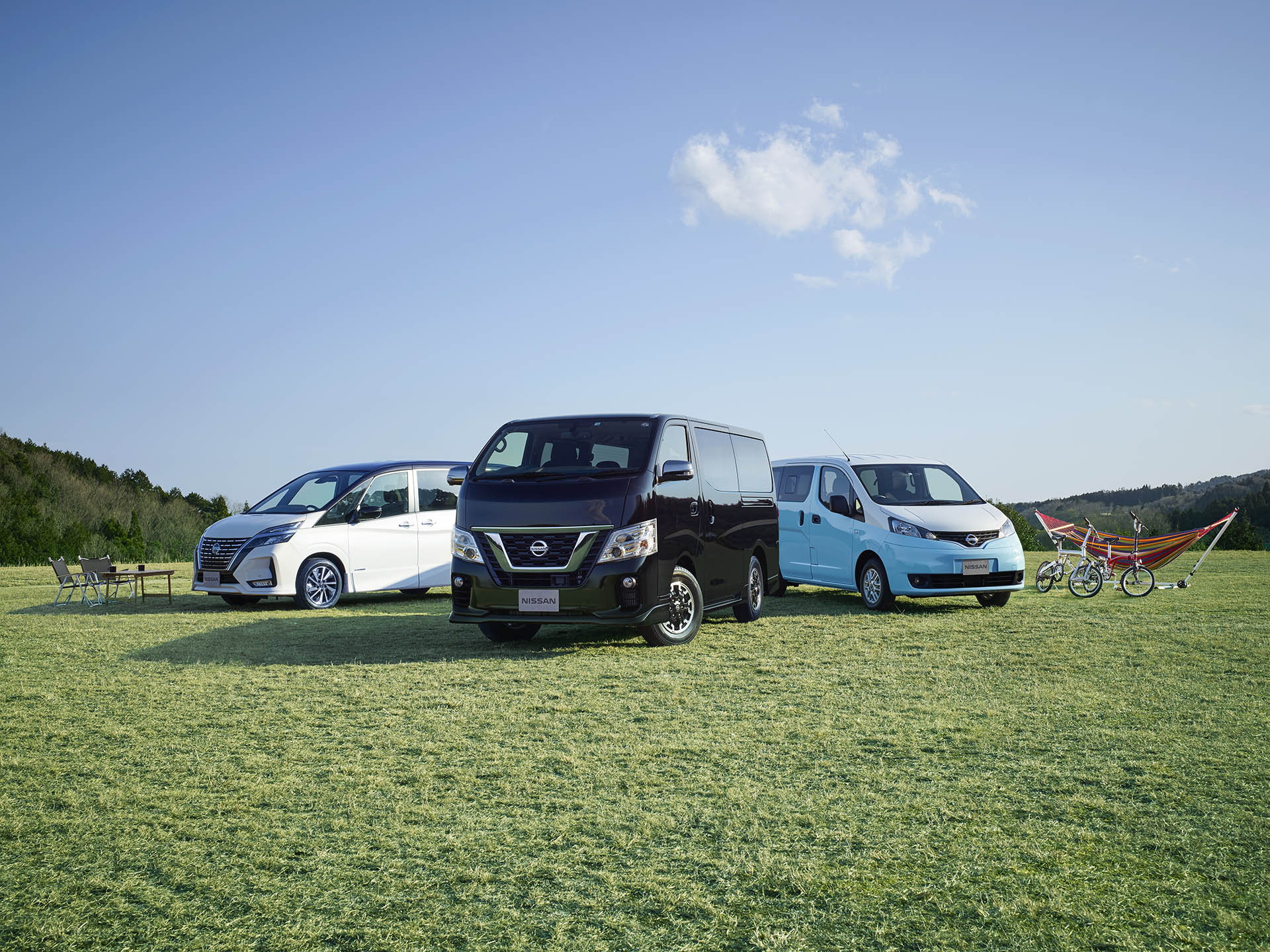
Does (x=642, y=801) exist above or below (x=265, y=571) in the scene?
below

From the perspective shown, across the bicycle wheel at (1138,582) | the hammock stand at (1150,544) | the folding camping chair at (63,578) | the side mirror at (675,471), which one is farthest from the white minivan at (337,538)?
the bicycle wheel at (1138,582)

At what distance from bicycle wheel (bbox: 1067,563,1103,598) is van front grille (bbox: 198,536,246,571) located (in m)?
11.9

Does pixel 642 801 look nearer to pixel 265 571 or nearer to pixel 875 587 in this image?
pixel 875 587

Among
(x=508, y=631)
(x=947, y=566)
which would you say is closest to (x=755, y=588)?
(x=947, y=566)

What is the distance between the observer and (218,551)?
43.8 feet

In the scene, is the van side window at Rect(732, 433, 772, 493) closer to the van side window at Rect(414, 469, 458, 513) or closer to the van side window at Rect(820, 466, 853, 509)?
the van side window at Rect(820, 466, 853, 509)

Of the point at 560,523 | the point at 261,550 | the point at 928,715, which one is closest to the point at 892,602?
the point at 560,523

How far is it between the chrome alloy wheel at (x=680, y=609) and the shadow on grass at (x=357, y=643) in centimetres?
37

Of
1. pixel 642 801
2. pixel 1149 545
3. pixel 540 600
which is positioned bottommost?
pixel 642 801

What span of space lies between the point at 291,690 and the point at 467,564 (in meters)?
2.25

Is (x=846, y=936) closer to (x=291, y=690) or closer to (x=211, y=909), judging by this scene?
(x=211, y=909)

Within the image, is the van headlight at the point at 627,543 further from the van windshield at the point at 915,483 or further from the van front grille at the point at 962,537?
the van windshield at the point at 915,483

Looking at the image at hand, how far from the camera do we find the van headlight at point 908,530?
1195 cm

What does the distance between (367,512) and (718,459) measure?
19.1ft
